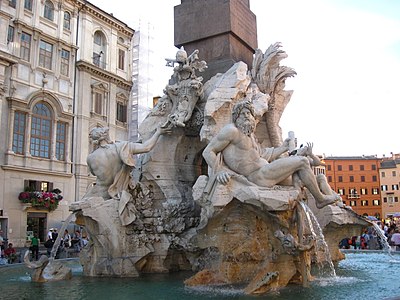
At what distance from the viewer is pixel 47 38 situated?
26062 millimetres

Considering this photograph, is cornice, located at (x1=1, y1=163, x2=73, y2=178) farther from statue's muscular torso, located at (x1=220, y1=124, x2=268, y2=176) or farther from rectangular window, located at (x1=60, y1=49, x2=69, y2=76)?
statue's muscular torso, located at (x1=220, y1=124, x2=268, y2=176)

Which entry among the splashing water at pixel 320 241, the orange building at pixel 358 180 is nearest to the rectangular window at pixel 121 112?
the splashing water at pixel 320 241

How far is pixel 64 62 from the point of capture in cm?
2725

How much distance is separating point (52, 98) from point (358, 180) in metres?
47.9

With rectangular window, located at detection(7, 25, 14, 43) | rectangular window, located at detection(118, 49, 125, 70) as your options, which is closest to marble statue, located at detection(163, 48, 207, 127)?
rectangular window, located at detection(7, 25, 14, 43)

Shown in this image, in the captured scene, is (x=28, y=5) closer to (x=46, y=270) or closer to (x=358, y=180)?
(x=46, y=270)

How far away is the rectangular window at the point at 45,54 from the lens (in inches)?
1016

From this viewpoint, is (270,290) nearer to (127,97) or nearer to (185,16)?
(185,16)

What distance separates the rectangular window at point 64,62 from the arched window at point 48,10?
6.63 feet

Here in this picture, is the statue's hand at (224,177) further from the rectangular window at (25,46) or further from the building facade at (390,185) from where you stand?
the building facade at (390,185)

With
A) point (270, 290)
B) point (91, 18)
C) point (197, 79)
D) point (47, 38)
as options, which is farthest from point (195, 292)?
point (91, 18)

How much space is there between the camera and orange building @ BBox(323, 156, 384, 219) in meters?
61.8

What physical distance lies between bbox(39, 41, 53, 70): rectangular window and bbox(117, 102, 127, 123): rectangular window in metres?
5.99

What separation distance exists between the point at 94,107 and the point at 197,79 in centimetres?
2186
